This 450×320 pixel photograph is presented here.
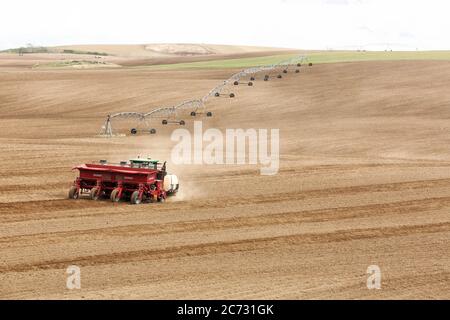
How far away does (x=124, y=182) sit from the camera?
83.4 ft

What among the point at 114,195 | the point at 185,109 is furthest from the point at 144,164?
the point at 185,109

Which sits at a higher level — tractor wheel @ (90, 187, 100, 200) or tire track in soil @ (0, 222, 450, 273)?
tractor wheel @ (90, 187, 100, 200)

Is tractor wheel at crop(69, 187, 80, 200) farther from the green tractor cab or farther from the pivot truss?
the pivot truss

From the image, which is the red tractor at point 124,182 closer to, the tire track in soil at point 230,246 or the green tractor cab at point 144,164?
the green tractor cab at point 144,164

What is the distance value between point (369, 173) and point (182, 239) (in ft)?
44.1

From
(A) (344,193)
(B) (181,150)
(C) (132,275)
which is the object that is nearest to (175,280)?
(C) (132,275)

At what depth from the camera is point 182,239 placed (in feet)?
67.5

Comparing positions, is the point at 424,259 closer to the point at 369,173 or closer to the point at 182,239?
the point at 182,239

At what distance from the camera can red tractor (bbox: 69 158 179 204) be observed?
25.2 m

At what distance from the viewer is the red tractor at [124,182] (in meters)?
25.2

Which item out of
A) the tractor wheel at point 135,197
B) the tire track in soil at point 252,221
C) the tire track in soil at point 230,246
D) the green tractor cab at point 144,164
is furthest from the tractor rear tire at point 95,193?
the tire track in soil at point 230,246

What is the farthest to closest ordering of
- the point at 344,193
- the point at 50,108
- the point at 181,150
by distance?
the point at 50,108, the point at 181,150, the point at 344,193

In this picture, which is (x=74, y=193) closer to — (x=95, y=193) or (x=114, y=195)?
(x=95, y=193)

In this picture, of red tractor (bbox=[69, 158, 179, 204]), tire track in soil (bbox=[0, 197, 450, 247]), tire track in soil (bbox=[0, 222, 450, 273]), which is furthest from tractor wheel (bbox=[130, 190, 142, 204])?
tire track in soil (bbox=[0, 222, 450, 273])
